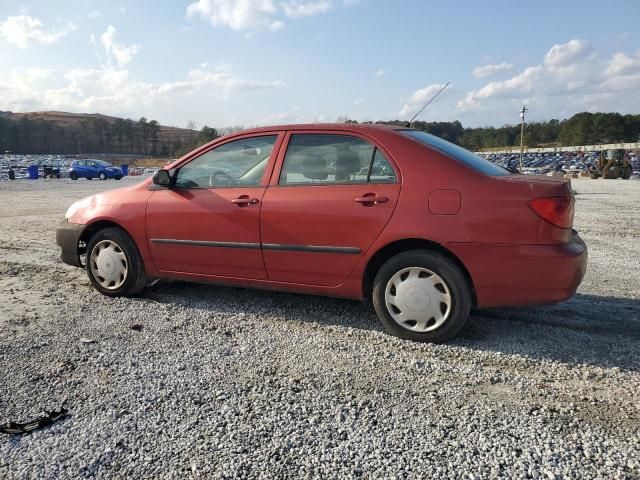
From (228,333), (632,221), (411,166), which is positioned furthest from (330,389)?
(632,221)

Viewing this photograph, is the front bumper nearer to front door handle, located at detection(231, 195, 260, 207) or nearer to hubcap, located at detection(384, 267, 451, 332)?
front door handle, located at detection(231, 195, 260, 207)

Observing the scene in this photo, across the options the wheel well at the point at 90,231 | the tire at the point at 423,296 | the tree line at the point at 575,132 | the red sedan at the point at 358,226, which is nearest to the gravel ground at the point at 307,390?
the tire at the point at 423,296

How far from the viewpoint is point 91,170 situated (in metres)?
35.9

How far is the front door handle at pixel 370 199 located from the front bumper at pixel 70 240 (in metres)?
3.00

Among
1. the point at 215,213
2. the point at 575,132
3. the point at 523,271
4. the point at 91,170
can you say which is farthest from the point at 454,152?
the point at 575,132

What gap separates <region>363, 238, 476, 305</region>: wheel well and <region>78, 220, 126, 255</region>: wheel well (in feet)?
8.41

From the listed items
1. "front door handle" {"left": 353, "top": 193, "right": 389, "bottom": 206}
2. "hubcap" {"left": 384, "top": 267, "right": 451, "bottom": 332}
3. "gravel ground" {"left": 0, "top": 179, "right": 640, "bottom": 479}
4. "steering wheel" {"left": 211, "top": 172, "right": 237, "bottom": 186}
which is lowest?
"gravel ground" {"left": 0, "top": 179, "right": 640, "bottom": 479}

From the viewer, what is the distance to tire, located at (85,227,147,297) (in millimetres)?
4613

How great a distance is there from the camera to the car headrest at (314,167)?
12.7 ft

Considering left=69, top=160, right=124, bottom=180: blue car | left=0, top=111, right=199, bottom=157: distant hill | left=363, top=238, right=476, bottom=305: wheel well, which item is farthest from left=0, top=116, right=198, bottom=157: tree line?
left=363, top=238, right=476, bottom=305: wheel well

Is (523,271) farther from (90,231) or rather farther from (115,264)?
(90,231)

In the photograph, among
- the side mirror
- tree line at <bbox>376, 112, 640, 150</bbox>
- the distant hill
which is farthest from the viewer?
the distant hill

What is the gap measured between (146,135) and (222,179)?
13037 cm

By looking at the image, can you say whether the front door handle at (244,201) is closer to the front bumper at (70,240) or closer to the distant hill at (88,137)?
the front bumper at (70,240)
